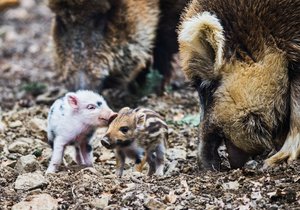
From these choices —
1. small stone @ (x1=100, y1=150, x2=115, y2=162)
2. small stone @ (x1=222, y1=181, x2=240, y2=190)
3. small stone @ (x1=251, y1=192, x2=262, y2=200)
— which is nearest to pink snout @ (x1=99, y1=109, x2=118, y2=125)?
small stone @ (x1=100, y1=150, x2=115, y2=162)

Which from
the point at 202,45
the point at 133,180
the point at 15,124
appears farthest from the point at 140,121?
the point at 15,124

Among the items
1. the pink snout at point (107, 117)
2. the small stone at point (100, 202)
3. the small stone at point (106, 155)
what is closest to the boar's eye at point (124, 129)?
the pink snout at point (107, 117)

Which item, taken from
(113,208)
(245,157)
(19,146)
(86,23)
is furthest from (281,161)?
(86,23)

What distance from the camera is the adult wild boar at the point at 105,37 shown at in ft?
31.4

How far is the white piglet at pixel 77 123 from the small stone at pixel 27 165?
0.13 m

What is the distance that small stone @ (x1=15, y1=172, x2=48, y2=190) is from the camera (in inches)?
231

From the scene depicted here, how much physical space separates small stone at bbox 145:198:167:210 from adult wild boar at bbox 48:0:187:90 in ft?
14.0

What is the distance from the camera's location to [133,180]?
5918 millimetres

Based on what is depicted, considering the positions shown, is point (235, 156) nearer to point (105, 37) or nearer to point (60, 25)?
point (105, 37)

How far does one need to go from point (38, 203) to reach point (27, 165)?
1.20 metres

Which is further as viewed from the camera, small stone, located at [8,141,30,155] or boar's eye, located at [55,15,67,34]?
boar's eye, located at [55,15,67,34]

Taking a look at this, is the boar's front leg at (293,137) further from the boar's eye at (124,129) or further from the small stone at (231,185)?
the boar's eye at (124,129)

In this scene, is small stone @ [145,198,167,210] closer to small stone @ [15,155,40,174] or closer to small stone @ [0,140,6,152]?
small stone @ [15,155,40,174]

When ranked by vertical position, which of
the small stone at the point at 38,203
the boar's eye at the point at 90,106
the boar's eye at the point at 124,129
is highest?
the boar's eye at the point at 90,106
